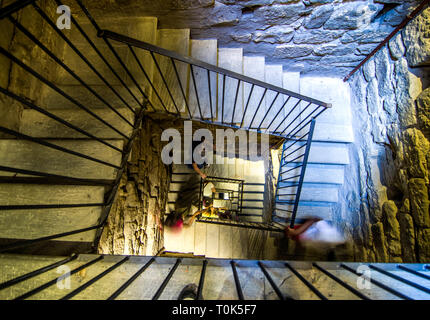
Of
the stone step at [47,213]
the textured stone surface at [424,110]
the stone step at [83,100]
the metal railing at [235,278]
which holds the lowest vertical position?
the metal railing at [235,278]

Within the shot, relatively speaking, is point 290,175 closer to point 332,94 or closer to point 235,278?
point 332,94

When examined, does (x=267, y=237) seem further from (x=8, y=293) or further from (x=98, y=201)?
(x=8, y=293)

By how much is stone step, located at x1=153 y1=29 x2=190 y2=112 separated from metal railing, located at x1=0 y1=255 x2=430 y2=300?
64.3 inches

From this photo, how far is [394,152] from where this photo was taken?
6.06 feet

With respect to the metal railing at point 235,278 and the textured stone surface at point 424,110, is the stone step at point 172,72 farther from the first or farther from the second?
the textured stone surface at point 424,110

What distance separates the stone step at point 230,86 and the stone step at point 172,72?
1.65 feet

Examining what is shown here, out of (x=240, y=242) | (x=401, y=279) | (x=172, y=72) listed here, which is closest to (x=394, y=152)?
(x=401, y=279)

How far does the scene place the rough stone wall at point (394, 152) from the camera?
1.53 meters

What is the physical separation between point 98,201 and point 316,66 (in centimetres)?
335

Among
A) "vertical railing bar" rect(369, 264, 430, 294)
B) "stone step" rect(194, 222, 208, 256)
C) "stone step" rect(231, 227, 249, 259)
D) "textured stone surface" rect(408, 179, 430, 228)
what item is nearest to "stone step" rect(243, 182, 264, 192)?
"stone step" rect(231, 227, 249, 259)

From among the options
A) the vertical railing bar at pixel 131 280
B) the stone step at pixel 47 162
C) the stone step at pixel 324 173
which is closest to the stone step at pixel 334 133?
the stone step at pixel 324 173

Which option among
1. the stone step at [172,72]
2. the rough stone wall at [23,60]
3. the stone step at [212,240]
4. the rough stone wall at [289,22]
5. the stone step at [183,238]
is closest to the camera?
the rough stone wall at [23,60]

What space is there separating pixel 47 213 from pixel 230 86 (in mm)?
2369
